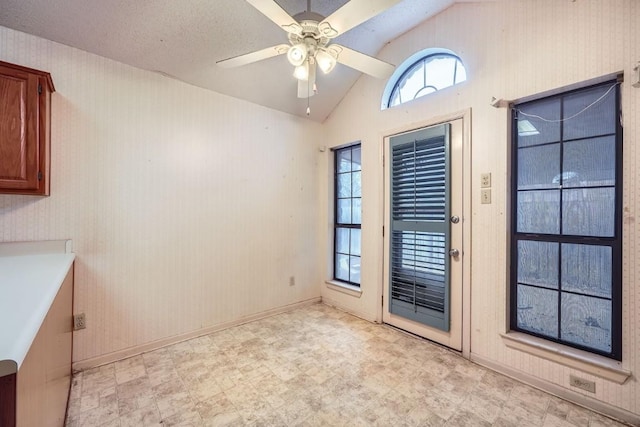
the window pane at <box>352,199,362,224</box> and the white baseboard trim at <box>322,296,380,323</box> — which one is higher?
the window pane at <box>352,199,362,224</box>

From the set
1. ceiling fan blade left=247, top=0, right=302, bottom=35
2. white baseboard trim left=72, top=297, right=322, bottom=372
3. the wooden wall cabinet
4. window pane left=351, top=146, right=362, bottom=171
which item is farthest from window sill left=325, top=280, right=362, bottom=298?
the wooden wall cabinet

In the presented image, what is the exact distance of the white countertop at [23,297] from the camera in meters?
0.72

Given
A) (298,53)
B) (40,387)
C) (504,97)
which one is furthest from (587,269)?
(40,387)

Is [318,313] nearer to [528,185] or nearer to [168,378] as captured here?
[168,378]

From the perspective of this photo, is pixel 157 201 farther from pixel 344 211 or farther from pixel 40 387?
pixel 344 211

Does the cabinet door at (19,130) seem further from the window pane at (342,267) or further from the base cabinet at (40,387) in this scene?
the window pane at (342,267)

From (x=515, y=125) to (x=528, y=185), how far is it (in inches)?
18.9

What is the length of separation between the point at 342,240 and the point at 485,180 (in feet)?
6.27

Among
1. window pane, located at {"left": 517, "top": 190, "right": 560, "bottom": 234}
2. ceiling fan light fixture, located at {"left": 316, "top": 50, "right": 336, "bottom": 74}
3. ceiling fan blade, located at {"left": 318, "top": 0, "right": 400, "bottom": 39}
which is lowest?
window pane, located at {"left": 517, "top": 190, "right": 560, "bottom": 234}

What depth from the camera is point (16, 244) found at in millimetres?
1928

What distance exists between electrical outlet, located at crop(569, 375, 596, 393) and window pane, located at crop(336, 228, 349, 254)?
2.31 m

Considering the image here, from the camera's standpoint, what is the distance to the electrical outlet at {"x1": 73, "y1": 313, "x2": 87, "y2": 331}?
216 centimetres

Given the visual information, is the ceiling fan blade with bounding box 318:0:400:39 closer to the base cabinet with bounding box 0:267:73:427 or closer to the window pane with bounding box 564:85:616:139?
the window pane with bounding box 564:85:616:139

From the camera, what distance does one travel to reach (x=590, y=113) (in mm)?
1858
